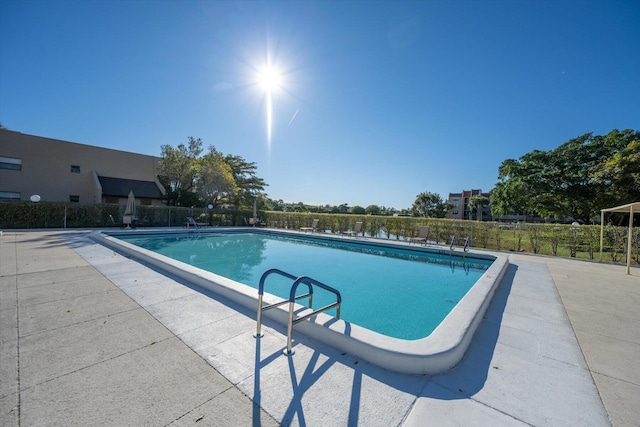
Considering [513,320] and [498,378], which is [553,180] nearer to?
[513,320]

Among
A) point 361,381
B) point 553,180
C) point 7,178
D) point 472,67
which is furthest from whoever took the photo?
point 553,180

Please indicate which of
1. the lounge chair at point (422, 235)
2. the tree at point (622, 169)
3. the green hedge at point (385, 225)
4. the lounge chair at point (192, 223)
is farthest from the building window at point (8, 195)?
the tree at point (622, 169)

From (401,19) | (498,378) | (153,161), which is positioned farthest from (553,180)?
(153,161)

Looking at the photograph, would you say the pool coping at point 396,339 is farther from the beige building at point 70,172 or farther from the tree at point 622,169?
the beige building at point 70,172

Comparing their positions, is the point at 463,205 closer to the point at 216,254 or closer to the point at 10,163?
the point at 216,254

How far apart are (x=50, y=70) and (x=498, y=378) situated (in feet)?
61.5

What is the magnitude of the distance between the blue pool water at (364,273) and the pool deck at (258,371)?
4.68 ft

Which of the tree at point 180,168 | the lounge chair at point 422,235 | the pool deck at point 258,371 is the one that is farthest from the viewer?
the tree at point 180,168

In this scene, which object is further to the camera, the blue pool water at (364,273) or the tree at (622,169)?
the tree at (622,169)

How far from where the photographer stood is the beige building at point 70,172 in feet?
58.9

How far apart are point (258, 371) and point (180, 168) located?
24.0 meters

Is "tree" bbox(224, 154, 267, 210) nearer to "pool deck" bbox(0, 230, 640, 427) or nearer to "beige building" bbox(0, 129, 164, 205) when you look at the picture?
"beige building" bbox(0, 129, 164, 205)

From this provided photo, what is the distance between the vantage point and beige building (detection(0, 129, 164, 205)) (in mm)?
17953

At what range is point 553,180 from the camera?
22.9m
